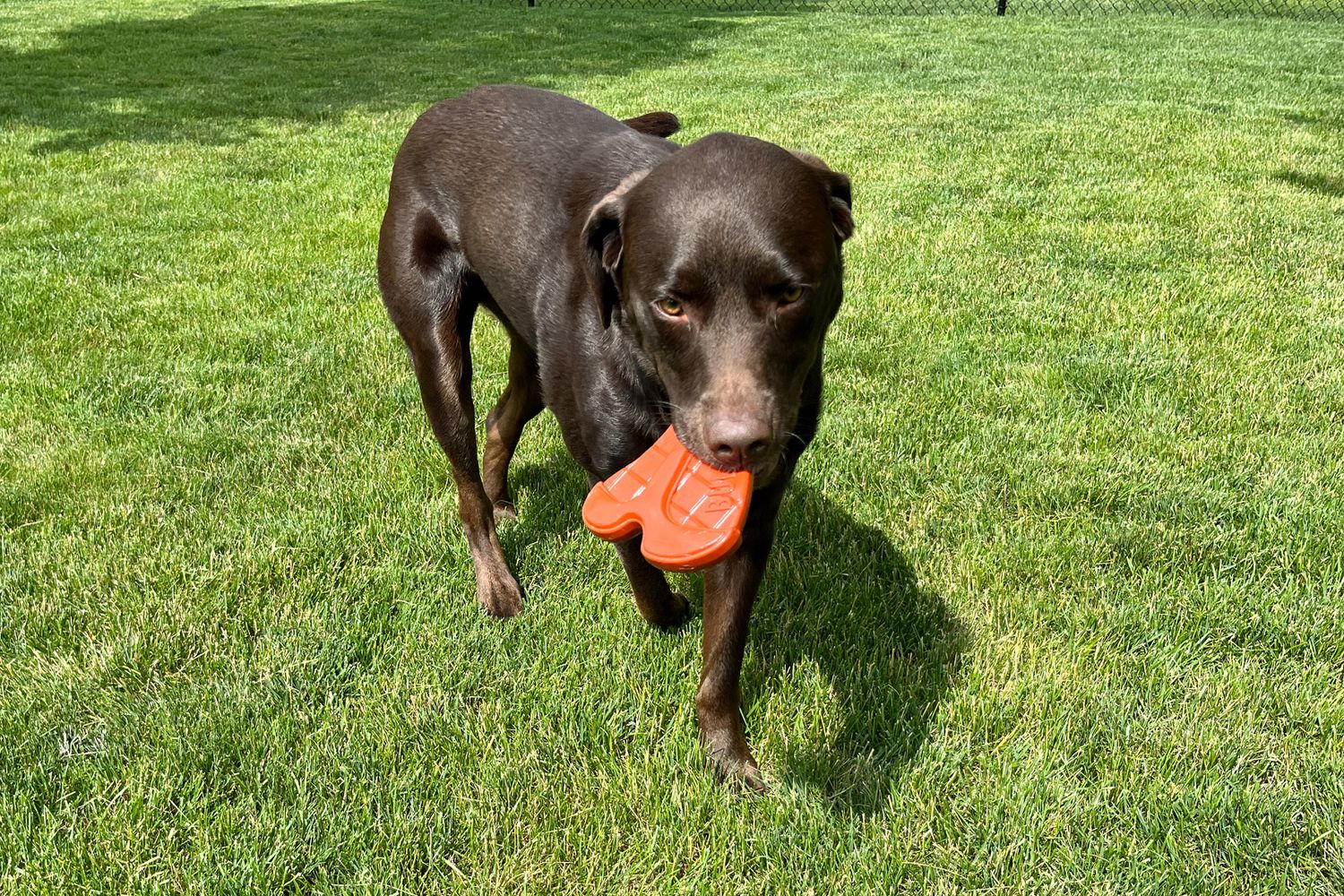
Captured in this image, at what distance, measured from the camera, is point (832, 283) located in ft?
7.29

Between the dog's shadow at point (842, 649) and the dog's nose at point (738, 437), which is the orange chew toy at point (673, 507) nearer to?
the dog's nose at point (738, 437)

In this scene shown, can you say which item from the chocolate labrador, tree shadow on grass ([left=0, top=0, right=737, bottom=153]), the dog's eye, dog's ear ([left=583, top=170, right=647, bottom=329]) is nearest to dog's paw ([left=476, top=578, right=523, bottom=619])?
the chocolate labrador

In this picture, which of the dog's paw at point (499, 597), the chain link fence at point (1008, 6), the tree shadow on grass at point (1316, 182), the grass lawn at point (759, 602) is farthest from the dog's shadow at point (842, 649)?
the chain link fence at point (1008, 6)

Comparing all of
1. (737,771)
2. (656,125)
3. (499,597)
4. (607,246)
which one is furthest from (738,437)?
(656,125)

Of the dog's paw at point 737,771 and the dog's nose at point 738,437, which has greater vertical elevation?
the dog's nose at point 738,437

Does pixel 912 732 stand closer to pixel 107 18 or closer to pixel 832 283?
pixel 832 283

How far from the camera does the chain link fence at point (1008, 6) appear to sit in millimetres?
18817

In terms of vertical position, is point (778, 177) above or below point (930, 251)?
above

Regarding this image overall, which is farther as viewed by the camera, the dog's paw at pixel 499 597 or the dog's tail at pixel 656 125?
the dog's tail at pixel 656 125

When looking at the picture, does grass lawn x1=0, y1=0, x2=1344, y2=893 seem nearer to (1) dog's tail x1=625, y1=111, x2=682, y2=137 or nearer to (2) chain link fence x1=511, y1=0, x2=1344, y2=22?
(1) dog's tail x1=625, y1=111, x2=682, y2=137

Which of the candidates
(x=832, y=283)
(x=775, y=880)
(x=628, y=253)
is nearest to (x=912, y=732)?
(x=775, y=880)

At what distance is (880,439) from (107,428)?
10.3 feet

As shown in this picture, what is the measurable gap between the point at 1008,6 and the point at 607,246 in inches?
841

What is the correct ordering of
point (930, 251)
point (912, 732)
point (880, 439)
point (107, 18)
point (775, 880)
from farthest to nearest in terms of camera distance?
point (107, 18) → point (930, 251) → point (880, 439) → point (912, 732) → point (775, 880)
